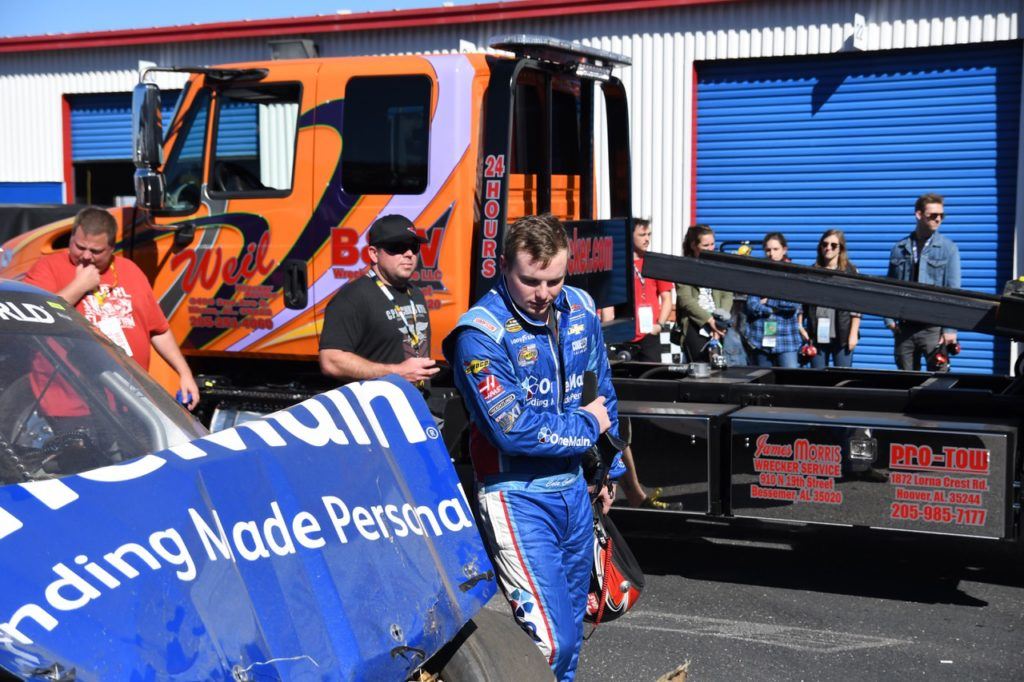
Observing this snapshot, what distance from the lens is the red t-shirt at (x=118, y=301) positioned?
6.00 meters

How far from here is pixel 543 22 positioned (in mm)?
15047

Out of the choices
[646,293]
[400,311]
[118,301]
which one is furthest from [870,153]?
[118,301]

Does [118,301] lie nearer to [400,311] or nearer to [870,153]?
[400,311]

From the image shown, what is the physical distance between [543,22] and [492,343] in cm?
1184

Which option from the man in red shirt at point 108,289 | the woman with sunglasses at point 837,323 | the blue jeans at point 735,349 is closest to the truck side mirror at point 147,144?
the man in red shirt at point 108,289

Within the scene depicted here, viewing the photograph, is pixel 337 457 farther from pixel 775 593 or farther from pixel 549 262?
pixel 775 593

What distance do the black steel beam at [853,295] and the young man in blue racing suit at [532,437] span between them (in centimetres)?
232

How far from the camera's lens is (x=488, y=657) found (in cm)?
321

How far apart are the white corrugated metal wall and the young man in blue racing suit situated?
8.53 metres

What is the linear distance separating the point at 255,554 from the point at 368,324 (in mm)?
2838

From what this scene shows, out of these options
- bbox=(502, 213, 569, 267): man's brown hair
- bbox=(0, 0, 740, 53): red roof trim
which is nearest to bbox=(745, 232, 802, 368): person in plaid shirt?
bbox=(502, 213, 569, 267): man's brown hair

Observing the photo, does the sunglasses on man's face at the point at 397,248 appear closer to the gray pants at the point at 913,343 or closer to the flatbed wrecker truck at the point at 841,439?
the flatbed wrecker truck at the point at 841,439

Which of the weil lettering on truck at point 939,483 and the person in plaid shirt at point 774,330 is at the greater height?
the person in plaid shirt at point 774,330

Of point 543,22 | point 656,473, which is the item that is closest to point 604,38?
point 543,22
